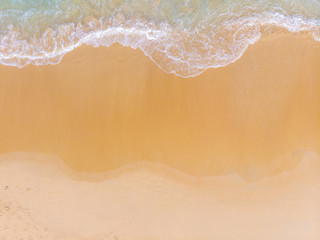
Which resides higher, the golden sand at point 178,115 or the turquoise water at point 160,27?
the turquoise water at point 160,27

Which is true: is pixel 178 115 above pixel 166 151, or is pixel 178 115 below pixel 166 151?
above

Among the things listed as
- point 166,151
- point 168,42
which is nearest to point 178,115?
point 166,151

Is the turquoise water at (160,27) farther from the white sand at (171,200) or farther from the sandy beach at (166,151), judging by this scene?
the white sand at (171,200)

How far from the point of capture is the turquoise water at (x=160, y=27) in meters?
3.60

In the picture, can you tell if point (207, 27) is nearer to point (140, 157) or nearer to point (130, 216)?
point (140, 157)

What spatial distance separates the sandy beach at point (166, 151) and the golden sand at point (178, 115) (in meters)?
0.02

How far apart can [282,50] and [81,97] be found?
376 centimetres

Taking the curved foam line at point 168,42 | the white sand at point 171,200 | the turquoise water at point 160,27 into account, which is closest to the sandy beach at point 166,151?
the white sand at point 171,200

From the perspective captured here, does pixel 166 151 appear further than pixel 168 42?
No

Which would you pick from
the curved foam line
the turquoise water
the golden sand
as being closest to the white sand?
the golden sand

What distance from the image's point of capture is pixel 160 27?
370 cm

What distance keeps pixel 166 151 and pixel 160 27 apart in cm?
233

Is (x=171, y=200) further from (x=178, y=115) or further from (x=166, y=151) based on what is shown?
(x=178, y=115)

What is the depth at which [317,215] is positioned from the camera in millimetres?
3490
